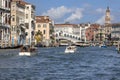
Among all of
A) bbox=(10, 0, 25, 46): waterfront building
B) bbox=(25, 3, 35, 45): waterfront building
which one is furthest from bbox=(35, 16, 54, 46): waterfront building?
bbox=(10, 0, 25, 46): waterfront building

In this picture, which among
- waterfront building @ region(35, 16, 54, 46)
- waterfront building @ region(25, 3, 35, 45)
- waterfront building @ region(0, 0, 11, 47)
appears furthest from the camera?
waterfront building @ region(35, 16, 54, 46)

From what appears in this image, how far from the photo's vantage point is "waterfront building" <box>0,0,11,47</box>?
8344cm

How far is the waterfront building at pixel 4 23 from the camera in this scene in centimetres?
8344

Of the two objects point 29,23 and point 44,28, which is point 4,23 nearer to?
point 29,23

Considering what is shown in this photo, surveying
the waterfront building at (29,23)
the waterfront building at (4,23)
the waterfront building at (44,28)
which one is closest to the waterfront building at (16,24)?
the waterfront building at (4,23)

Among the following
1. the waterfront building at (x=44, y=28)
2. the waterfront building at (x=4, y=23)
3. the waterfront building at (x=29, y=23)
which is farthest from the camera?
the waterfront building at (x=44, y=28)

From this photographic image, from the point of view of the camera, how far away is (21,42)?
109 meters

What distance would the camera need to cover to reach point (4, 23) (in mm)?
86125

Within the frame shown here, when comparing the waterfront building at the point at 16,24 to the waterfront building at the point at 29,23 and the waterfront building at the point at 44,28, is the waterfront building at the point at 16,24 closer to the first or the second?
the waterfront building at the point at 29,23

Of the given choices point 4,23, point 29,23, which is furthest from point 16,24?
point 29,23

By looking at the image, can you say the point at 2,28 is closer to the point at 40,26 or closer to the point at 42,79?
the point at 42,79

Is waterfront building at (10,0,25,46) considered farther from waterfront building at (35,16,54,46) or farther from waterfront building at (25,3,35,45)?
waterfront building at (35,16,54,46)

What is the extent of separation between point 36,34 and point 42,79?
377 feet

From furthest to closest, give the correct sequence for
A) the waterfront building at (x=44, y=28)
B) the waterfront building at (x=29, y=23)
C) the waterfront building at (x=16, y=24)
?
the waterfront building at (x=44, y=28)
the waterfront building at (x=29, y=23)
the waterfront building at (x=16, y=24)
